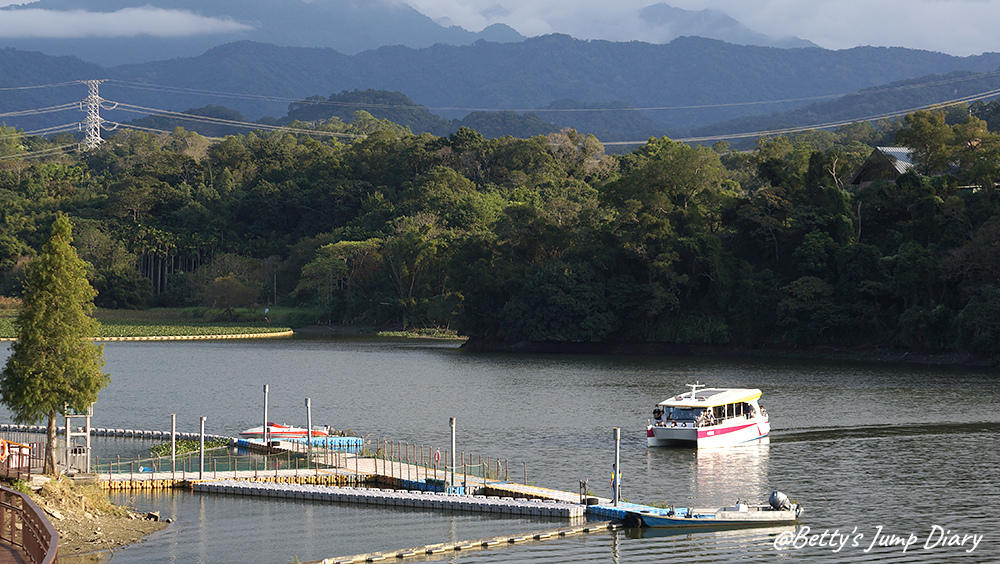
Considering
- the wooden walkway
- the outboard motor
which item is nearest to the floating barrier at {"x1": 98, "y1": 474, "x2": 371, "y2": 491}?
the outboard motor

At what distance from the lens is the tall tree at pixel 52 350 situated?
29656 mm

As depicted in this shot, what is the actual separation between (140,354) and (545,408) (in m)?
48.2

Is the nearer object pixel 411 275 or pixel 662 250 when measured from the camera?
pixel 662 250

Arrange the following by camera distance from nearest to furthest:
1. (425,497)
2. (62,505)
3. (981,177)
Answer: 1. (62,505)
2. (425,497)
3. (981,177)

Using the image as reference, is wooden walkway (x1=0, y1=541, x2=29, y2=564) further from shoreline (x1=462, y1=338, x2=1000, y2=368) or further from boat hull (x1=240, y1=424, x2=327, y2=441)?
shoreline (x1=462, y1=338, x2=1000, y2=368)

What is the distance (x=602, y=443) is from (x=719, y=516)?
14.9 m

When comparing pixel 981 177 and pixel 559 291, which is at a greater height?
pixel 981 177

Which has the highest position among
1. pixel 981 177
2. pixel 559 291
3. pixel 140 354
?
pixel 981 177

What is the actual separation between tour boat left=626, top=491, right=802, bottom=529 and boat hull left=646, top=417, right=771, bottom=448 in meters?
12.6

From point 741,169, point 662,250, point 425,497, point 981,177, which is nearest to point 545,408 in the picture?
point 425,497

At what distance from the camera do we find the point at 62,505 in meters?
26.0

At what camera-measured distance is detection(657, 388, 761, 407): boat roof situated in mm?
42562

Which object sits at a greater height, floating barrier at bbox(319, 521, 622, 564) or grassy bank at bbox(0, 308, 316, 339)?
grassy bank at bbox(0, 308, 316, 339)

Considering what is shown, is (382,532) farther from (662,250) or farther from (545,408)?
(662,250)
